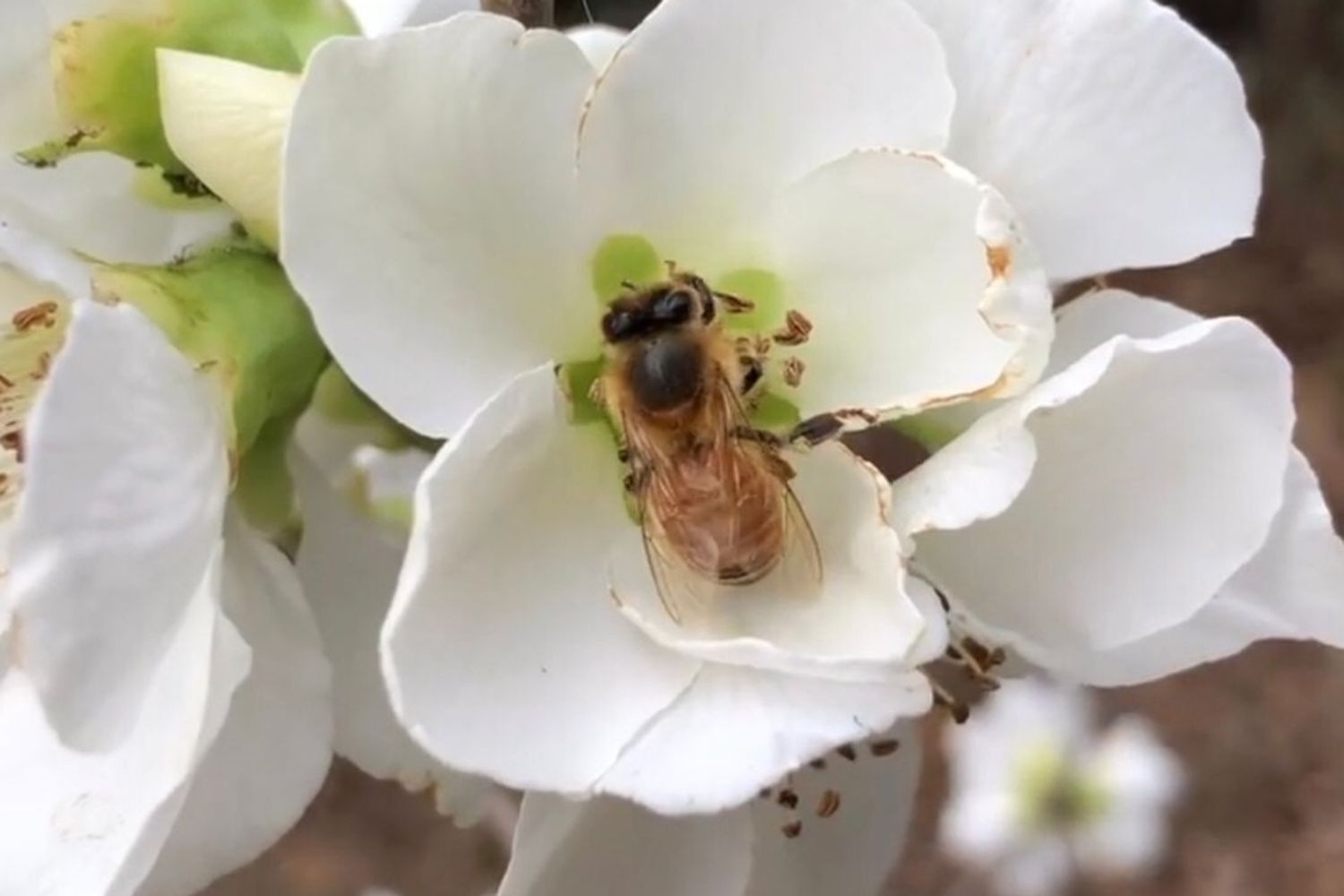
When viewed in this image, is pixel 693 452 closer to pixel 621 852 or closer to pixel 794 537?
pixel 794 537

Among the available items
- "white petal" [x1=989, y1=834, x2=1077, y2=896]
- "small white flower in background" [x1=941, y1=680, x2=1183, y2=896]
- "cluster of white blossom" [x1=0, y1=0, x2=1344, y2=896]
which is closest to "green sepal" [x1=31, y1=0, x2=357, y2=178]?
"cluster of white blossom" [x1=0, y1=0, x2=1344, y2=896]

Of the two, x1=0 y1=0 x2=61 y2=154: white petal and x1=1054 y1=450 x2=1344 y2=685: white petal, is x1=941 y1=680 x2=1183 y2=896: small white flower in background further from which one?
x1=0 y1=0 x2=61 y2=154: white petal

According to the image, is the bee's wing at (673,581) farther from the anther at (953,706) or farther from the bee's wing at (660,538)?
the anther at (953,706)

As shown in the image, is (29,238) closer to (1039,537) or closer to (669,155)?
(669,155)

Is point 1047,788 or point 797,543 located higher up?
point 797,543

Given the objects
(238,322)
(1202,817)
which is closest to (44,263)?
(238,322)
